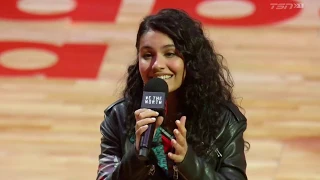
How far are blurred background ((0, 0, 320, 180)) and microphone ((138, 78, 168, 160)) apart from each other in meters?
1.28

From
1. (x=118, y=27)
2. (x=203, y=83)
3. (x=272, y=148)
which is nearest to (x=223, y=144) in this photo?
(x=203, y=83)

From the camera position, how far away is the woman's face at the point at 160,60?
4.75 feet

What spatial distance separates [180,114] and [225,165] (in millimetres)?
155

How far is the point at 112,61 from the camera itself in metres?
3.44

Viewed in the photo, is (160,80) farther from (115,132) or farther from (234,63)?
(234,63)

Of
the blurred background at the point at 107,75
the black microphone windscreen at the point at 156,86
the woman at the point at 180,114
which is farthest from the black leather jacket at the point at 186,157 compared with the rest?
the blurred background at the point at 107,75

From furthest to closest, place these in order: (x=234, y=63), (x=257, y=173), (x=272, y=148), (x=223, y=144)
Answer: (x=234, y=63), (x=272, y=148), (x=257, y=173), (x=223, y=144)

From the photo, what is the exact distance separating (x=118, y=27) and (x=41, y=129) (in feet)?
3.32

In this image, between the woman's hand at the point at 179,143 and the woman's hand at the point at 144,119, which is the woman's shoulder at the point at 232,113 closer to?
the woman's hand at the point at 179,143

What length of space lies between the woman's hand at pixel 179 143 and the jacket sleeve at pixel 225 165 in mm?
19

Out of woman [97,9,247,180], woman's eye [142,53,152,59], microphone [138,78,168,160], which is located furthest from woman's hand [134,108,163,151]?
woman's eye [142,53,152,59]

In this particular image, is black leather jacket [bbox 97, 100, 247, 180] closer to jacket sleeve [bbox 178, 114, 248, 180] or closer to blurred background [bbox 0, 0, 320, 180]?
jacket sleeve [bbox 178, 114, 248, 180]

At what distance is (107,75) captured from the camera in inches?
131

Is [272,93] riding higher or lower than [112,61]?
lower
